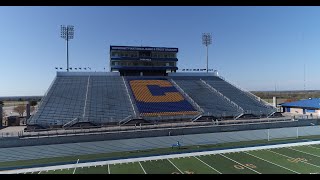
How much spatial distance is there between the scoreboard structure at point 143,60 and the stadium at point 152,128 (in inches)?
4.1

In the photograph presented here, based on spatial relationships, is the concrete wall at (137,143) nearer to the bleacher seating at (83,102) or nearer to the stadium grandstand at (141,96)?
the stadium grandstand at (141,96)

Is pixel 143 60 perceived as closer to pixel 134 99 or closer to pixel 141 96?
pixel 141 96

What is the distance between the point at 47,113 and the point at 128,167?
1003 cm

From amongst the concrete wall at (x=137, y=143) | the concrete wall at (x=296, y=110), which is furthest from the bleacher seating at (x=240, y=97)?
the concrete wall at (x=296, y=110)

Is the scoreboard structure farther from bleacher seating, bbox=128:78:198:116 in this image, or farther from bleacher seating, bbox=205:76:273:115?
bleacher seating, bbox=205:76:273:115

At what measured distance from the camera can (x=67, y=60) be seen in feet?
97.8

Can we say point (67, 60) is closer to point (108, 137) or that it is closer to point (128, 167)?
point (108, 137)

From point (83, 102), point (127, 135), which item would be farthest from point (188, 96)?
point (127, 135)

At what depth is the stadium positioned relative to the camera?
41.4 ft

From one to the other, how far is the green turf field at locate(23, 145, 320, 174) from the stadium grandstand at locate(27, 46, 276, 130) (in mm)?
6815

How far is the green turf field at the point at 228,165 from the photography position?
1134 centimetres

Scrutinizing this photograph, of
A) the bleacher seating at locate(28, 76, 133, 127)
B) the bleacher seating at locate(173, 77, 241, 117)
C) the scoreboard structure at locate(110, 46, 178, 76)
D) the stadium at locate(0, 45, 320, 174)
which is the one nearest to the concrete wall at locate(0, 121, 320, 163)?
the stadium at locate(0, 45, 320, 174)

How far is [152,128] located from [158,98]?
708 centimetres
